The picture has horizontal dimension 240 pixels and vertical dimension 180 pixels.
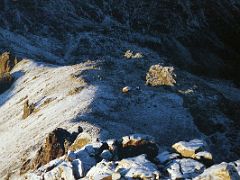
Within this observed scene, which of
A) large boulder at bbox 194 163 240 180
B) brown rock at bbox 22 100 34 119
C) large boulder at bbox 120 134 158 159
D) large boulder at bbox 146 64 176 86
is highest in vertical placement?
large boulder at bbox 194 163 240 180

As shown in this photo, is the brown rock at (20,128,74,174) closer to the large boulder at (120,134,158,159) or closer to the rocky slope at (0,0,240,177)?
the rocky slope at (0,0,240,177)

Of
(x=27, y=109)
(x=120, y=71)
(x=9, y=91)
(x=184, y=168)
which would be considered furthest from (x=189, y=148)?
(x=9, y=91)

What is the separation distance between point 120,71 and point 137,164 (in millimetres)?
27425

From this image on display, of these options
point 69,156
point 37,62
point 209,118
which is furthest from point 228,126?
point 37,62

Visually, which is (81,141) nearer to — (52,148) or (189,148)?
(52,148)

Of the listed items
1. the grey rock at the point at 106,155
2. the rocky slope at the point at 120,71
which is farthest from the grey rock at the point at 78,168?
the rocky slope at the point at 120,71

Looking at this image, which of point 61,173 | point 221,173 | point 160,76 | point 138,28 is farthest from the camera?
point 138,28

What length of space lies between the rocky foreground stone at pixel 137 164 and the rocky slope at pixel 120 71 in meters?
4.71

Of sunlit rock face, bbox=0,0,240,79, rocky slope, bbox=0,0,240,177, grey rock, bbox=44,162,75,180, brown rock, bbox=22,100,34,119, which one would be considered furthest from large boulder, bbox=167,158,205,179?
sunlit rock face, bbox=0,0,240,79

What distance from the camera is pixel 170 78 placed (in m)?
45.8

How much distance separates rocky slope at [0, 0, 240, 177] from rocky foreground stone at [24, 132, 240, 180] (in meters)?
4.71

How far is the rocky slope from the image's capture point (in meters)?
37.4

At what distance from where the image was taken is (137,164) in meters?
22.8

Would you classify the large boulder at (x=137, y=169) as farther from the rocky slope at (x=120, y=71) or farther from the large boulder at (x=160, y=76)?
the large boulder at (x=160, y=76)
